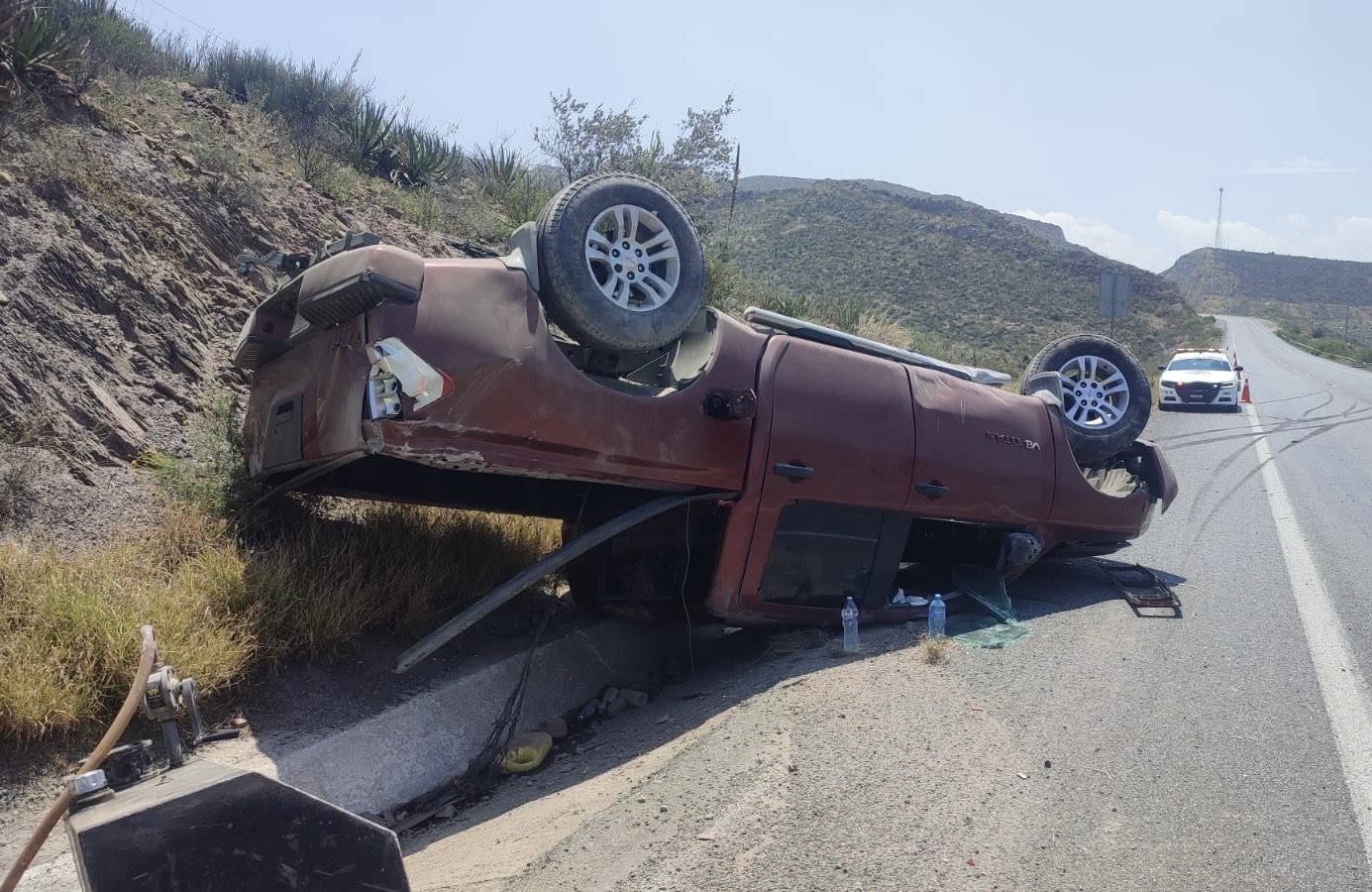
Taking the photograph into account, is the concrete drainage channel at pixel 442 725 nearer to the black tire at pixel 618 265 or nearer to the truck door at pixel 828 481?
the truck door at pixel 828 481

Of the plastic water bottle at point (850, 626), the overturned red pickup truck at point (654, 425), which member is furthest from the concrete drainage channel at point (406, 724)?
the plastic water bottle at point (850, 626)

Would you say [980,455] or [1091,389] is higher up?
[1091,389]

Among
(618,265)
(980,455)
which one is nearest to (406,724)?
(618,265)

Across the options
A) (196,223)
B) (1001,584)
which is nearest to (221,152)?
(196,223)

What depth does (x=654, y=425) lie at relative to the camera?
16.0 feet

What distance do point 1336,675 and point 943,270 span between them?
4813 centimetres

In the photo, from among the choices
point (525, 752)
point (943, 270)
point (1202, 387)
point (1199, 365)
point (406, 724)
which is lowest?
point (525, 752)

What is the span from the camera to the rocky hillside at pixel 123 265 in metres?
5.95

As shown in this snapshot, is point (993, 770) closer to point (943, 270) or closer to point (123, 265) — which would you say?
point (123, 265)

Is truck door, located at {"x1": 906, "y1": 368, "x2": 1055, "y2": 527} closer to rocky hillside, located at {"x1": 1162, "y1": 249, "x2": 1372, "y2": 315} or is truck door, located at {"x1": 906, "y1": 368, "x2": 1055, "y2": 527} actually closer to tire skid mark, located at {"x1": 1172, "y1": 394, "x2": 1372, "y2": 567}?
tire skid mark, located at {"x1": 1172, "y1": 394, "x2": 1372, "y2": 567}

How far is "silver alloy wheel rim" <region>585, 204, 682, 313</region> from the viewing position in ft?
16.0

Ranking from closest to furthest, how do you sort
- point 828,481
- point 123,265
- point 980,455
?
point 828,481, point 980,455, point 123,265

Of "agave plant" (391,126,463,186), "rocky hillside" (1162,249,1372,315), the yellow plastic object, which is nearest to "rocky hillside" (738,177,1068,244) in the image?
"rocky hillside" (1162,249,1372,315)

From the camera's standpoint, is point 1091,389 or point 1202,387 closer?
point 1091,389
